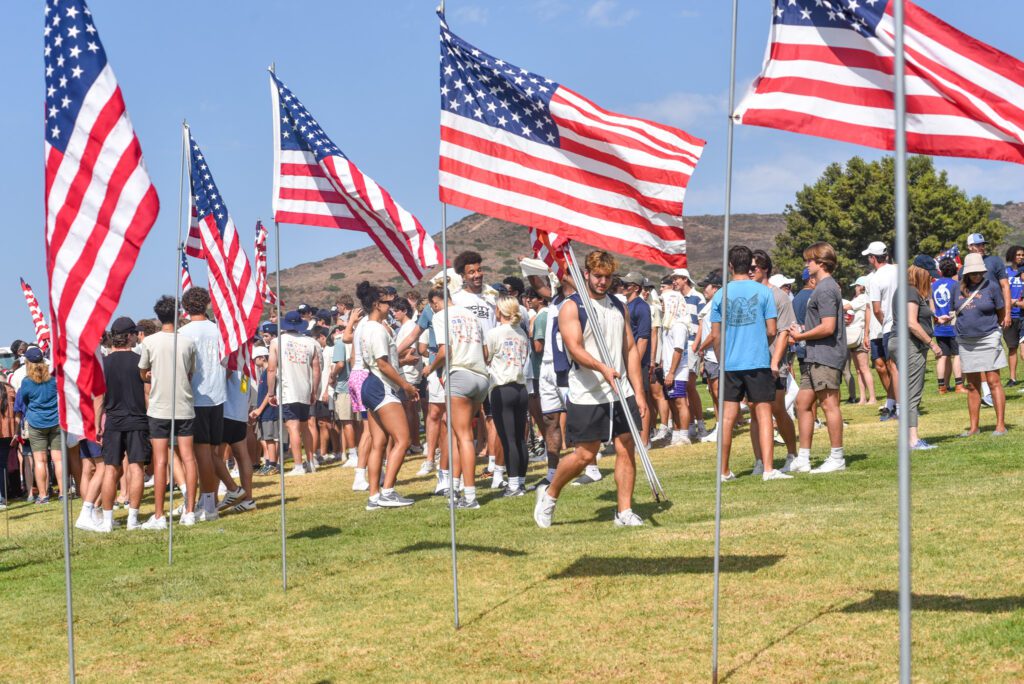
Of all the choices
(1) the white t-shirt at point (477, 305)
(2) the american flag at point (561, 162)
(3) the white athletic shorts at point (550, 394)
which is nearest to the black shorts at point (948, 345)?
(3) the white athletic shorts at point (550, 394)

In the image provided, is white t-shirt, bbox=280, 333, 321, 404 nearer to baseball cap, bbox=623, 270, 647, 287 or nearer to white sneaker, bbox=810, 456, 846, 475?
baseball cap, bbox=623, 270, 647, 287

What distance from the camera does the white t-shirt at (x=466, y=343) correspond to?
37.9ft

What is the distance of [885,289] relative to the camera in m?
13.9

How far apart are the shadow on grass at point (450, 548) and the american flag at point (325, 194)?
2123mm

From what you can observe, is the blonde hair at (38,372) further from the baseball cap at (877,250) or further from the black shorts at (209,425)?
the baseball cap at (877,250)

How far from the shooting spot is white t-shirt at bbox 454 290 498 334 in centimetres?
1194

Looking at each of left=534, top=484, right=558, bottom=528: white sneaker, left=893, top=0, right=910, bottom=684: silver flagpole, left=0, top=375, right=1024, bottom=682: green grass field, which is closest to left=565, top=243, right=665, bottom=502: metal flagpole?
left=0, top=375, right=1024, bottom=682: green grass field

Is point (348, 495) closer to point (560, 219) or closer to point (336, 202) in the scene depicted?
point (336, 202)

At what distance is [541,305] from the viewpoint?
15492 mm

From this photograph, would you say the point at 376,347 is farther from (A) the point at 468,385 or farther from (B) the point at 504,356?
(B) the point at 504,356

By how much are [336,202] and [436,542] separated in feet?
9.50

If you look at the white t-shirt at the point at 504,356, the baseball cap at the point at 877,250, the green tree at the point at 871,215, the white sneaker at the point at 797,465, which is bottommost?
the white sneaker at the point at 797,465

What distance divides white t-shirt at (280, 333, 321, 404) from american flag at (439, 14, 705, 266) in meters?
9.79

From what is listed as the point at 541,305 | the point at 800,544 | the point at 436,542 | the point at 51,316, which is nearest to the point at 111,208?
the point at 51,316
